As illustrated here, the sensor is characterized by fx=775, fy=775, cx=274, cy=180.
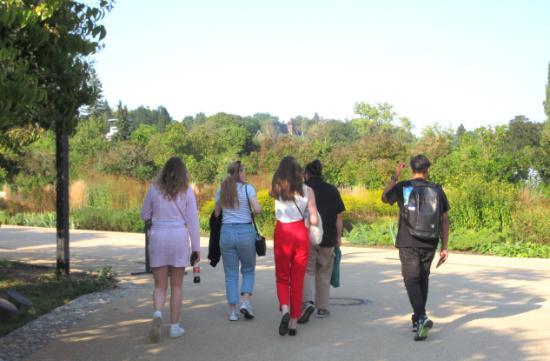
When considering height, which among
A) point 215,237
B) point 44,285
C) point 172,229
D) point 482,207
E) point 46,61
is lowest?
point 44,285

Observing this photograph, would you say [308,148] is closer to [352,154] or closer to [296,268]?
[352,154]

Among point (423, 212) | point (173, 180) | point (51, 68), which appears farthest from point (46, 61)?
point (423, 212)

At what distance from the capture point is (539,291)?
10.4m

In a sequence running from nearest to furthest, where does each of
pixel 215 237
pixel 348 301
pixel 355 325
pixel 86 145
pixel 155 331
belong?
pixel 155 331 → pixel 355 325 → pixel 215 237 → pixel 348 301 → pixel 86 145

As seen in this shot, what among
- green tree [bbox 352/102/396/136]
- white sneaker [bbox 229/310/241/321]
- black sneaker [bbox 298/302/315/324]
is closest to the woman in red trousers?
black sneaker [bbox 298/302/315/324]

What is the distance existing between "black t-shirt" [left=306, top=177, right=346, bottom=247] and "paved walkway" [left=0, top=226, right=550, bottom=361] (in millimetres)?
862

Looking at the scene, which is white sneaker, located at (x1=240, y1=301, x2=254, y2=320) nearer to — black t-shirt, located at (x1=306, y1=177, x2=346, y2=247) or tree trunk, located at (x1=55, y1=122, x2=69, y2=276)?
black t-shirt, located at (x1=306, y1=177, x2=346, y2=247)

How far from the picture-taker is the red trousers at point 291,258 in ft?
25.2

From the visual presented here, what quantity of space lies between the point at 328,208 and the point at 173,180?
73.3 inches

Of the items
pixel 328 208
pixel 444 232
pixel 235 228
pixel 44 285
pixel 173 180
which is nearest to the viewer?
pixel 173 180

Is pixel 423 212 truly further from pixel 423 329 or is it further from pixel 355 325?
pixel 355 325

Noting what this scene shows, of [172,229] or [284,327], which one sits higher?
[172,229]

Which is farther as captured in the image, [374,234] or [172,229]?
[374,234]

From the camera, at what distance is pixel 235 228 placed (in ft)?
26.9
